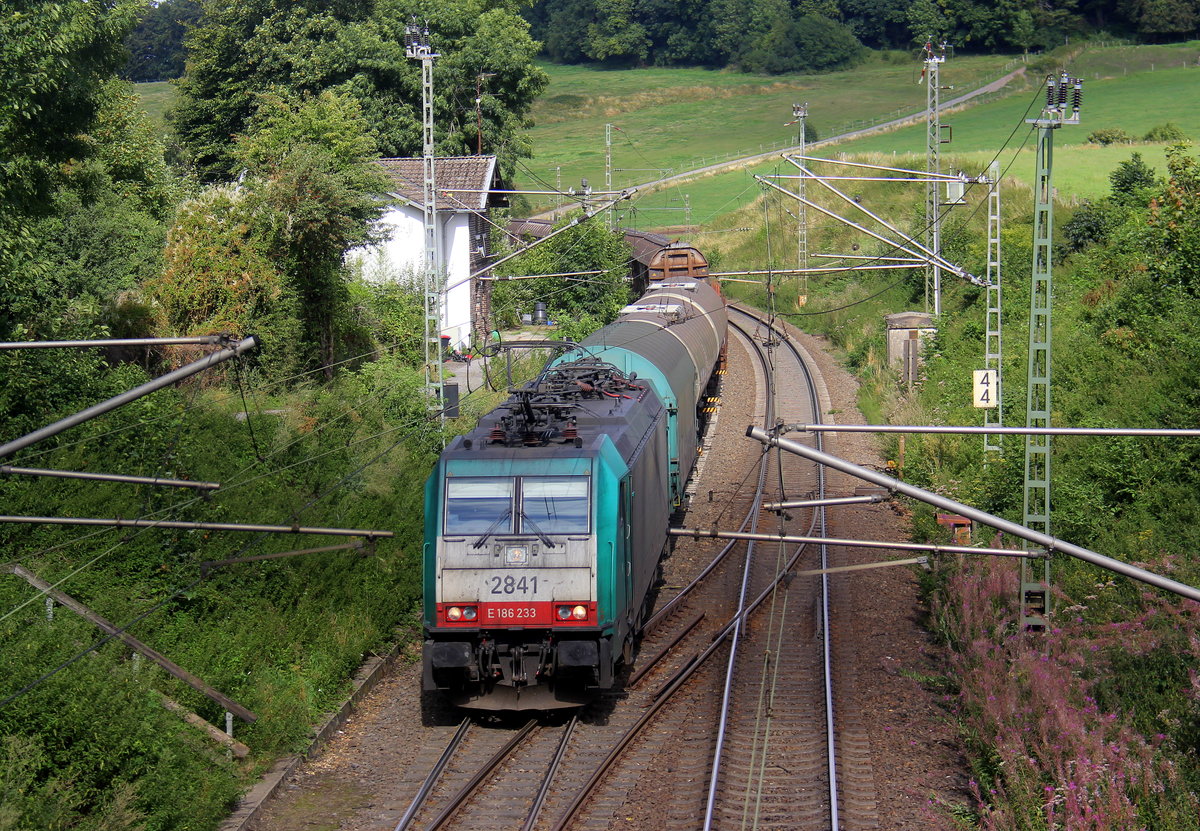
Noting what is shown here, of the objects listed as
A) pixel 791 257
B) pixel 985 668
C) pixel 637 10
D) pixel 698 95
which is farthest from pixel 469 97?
pixel 637 10

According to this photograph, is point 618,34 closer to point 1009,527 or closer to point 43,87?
point 43,87

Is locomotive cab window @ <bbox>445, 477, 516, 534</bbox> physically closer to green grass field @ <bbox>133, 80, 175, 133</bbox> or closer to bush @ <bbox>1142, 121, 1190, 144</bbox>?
bush @ <bbox>1142, 121, 1190, 144</bbox>

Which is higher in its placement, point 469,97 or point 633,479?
point 469,97

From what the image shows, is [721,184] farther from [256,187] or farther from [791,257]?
[256,187]

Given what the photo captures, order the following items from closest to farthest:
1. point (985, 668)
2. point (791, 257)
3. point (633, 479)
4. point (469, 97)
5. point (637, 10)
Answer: point (985, 668)
point (633, 479)
point (469, 97)
point (791, 257)
point (637, 10)

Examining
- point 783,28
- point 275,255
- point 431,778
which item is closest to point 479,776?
point 431,778

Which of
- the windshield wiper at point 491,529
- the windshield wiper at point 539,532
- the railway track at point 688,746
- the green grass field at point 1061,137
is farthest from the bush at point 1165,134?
the windshield wiper at point 491,529

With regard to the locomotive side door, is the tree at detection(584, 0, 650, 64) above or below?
above

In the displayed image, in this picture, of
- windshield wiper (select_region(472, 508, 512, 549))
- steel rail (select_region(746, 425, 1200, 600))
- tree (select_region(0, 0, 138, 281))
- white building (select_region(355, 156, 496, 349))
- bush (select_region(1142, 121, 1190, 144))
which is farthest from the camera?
bush (select_region(1142, 121, 1190, 144))

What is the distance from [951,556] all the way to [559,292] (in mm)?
28334

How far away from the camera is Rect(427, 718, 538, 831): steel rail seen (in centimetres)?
1064

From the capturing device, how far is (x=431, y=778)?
1143cm

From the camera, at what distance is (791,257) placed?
5953 cm

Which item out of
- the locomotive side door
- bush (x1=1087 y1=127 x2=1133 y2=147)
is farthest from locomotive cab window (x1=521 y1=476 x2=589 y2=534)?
bush (x1=1087 y1=127 x2=1133 y2=147)
